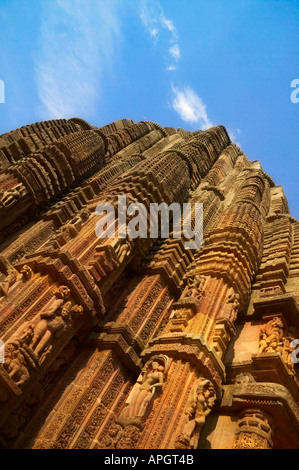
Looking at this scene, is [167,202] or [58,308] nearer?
[58,308]

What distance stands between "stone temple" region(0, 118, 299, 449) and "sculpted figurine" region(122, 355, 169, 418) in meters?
0.03

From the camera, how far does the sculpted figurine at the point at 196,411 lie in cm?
648

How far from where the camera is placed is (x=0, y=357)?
6555 millimetres

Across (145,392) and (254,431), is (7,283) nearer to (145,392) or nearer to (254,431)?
(145,392)

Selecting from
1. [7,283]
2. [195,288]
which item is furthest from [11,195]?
[195,288]

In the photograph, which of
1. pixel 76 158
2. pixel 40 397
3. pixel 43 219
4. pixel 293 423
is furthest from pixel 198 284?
pixel 76 158

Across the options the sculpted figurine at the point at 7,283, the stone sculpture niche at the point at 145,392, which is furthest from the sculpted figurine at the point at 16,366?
the stone sculpture niche at the point at 145,392

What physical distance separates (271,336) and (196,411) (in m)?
3.17

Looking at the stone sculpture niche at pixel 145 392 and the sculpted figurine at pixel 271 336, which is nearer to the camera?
the stone sculpture niche at pixel 145 392

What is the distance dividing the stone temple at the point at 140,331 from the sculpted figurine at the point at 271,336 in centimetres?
4

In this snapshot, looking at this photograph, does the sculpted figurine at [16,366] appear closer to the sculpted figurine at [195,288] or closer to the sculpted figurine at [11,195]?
the sculpted figurine at [195,288]

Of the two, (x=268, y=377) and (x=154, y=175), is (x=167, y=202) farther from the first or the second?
(x=268, y=377)

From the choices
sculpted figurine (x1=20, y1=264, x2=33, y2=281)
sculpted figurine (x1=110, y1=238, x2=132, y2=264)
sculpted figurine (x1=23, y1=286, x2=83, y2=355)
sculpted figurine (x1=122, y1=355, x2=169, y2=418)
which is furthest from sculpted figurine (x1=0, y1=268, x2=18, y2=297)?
sculpted figurine (x1=122, y1=355, x2=169, y2=418)

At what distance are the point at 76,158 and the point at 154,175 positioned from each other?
4.74 m
